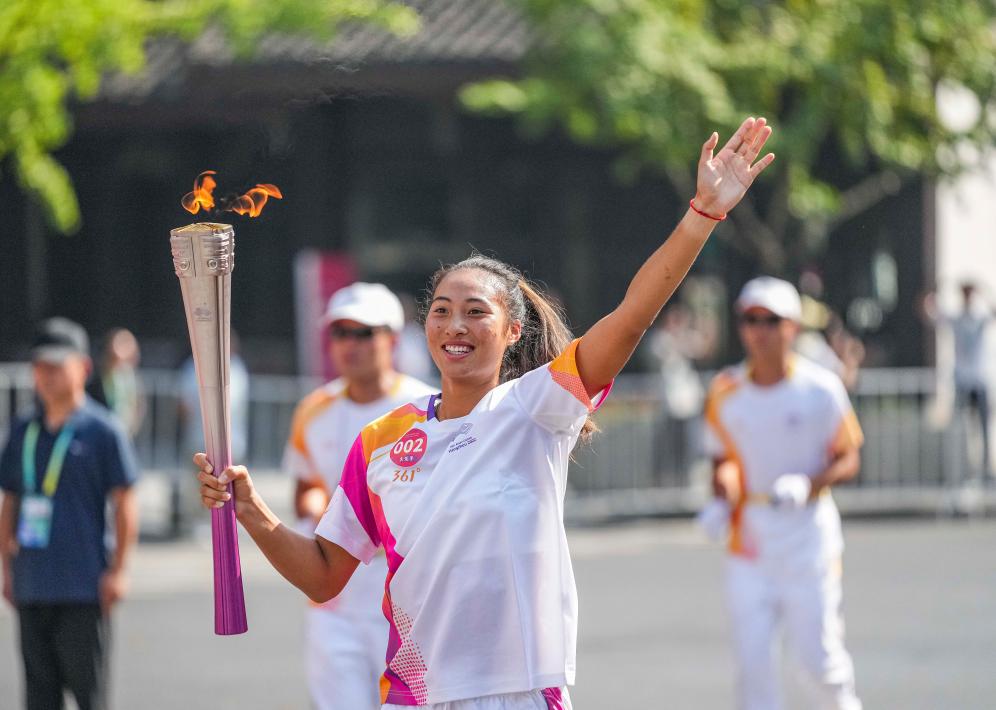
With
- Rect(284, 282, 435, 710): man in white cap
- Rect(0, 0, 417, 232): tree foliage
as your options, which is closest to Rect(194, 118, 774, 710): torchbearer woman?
Rect(284, 282, 435, 710): man in white cap

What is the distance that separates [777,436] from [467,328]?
333 centimetres

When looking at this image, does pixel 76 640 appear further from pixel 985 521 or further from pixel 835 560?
pixel 985 521

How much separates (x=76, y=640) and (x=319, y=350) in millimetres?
8108

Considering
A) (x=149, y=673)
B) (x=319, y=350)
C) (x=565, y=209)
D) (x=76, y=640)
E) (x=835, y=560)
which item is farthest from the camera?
(x=565, y=209)

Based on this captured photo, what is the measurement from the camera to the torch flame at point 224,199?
358cm

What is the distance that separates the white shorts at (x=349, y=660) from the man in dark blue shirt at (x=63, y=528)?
95 centimetres

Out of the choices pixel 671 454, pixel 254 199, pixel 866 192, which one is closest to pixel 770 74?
pixel 671 454

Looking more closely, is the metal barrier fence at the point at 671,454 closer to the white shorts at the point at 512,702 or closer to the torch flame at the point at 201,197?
the white shorts at the point at 512,702

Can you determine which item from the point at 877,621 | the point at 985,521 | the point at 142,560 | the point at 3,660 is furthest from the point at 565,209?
the point at 3,660

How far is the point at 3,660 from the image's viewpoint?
29.2 feet

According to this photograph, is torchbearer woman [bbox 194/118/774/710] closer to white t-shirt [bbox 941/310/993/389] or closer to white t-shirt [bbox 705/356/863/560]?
white t-shirt [bbox 705/356/863/560]

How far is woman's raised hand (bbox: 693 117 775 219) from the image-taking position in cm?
340

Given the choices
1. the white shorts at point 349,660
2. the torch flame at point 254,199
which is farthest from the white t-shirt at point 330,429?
the torch flame at point 254,199

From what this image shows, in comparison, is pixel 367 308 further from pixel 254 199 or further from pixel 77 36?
pixel 77 36
